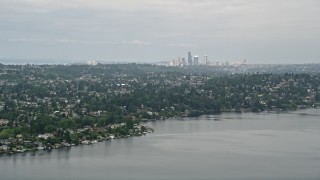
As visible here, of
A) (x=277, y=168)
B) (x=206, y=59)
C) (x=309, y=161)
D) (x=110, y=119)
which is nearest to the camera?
(x=277, y=168)

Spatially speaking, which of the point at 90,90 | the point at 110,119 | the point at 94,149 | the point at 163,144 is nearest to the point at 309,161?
the point at 163,144

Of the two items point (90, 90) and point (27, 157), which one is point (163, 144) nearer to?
point (27, 157)

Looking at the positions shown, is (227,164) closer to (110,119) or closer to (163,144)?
(163,144)

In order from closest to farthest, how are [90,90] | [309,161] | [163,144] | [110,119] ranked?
[309,161]
[163,144]
[110,119]
[90,90]

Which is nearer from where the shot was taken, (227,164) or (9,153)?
(227,164)

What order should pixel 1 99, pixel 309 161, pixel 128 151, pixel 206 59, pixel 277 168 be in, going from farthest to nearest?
pixel 206 59
pixel 1 99
pixel 128 151
pixel 309 161
pixel 277 168

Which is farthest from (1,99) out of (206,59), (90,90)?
(206,59)
